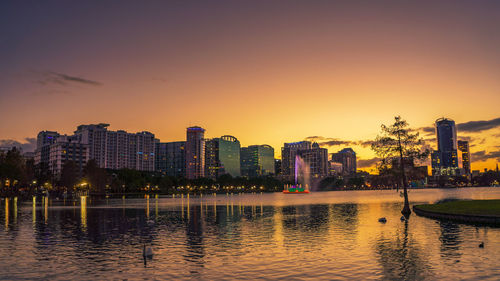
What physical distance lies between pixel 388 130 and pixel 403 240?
29430 mm

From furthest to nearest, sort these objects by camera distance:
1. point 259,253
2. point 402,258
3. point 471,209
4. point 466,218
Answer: point 471,209 < point 466,218 < point 259,253 < point 402,258

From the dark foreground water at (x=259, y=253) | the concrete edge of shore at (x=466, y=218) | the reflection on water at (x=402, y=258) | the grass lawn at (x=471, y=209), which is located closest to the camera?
the reflection on water at (x=402, y=258)

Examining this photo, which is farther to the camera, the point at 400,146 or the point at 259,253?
the point at 400,146

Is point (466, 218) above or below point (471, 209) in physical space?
below

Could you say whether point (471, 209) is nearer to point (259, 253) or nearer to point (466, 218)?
point (466, 218)

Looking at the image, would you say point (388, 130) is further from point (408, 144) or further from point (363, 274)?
point (363, 274)

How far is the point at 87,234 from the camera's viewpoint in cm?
4291

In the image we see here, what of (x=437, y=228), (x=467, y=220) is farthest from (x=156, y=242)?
(x=467, y=220)

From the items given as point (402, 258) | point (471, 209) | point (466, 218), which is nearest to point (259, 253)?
point (402, 258)

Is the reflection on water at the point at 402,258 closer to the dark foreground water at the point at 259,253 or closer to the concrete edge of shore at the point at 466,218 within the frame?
the dark foreground water at the point at 259,253

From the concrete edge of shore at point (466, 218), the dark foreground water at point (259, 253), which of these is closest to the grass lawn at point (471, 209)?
the concrete edge of shore at point (466, 218)

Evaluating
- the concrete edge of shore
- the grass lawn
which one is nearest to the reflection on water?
the concrete edge of shore

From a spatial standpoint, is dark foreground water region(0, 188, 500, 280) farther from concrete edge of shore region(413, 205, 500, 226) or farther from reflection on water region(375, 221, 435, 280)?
concrete edge of shore region(413, 205, 500, 226)

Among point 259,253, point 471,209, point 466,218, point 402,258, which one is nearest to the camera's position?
point 402,258
